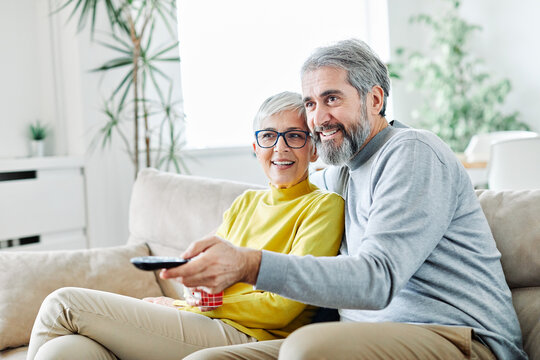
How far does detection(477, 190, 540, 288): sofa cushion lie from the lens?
56.7 inches

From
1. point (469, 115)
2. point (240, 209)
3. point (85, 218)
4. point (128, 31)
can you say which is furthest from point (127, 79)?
point (469, 115)

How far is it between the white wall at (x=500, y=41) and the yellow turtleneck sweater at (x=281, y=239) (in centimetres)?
436

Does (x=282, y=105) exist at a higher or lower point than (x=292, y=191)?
higher

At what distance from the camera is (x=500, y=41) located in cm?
557

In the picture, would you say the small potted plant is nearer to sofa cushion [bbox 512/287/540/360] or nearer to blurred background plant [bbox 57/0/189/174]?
blurred background plant [bbox 57/0/189/174]

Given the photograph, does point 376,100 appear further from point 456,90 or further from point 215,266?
point 456,90

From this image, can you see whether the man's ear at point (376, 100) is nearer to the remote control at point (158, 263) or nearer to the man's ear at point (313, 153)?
the man's ear at point (313, 153)

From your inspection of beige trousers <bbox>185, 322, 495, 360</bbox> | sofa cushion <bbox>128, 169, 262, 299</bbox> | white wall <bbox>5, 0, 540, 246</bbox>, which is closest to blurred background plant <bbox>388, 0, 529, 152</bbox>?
white wall <bbox>5, 0, 540, 246</bbox>

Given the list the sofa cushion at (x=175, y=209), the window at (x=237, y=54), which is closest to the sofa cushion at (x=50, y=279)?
the sofa cushion at (x=175, y=209)

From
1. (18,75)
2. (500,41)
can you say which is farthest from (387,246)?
(500,41)

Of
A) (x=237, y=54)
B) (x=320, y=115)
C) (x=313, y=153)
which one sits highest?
(x=237, y=54)

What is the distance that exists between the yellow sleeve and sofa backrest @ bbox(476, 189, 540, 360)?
393 millimetres

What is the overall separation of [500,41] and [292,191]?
4627mm

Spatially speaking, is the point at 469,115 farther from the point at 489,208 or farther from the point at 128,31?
the point at 489,208
